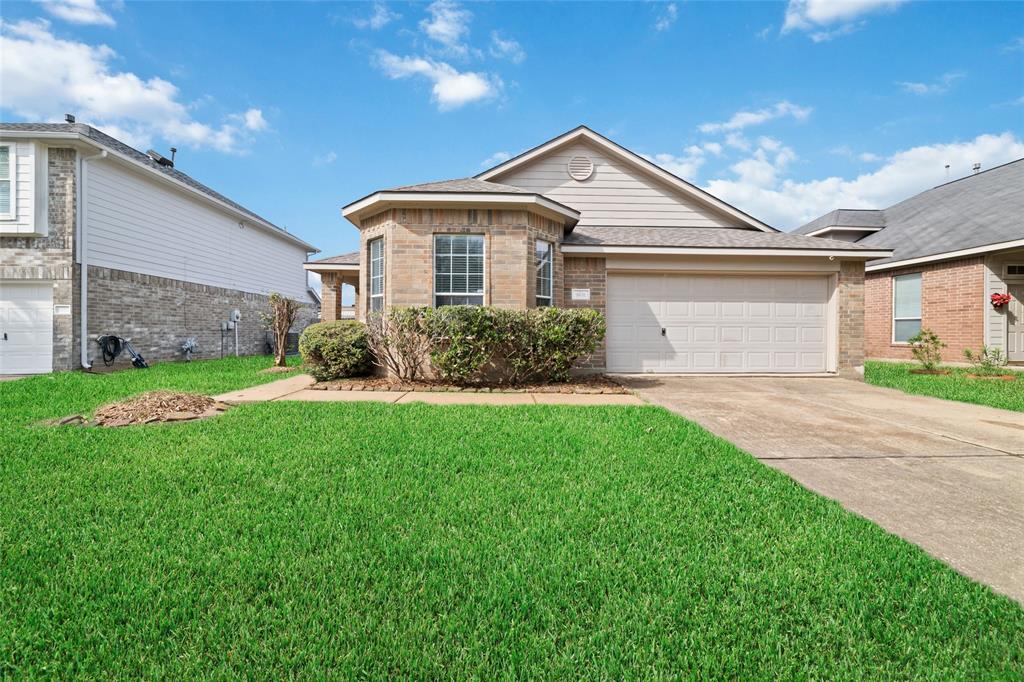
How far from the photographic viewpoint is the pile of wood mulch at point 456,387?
741 cm

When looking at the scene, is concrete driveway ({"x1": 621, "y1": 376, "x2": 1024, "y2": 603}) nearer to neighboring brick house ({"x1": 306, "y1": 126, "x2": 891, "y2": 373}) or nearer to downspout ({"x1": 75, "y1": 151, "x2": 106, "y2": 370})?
neighboring brick house ({"x1": 306, "y1": 126, "x2": 891, "y2": 373})

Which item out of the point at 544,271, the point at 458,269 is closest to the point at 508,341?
the point at 458,269

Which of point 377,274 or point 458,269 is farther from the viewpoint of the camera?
point 377,274

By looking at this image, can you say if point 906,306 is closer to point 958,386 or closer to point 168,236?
point 958,386

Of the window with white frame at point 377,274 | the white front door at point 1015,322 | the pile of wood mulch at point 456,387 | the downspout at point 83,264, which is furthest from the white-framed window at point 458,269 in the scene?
the white front door at point 1015,322

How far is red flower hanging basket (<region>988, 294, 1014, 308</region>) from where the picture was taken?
37.3ft

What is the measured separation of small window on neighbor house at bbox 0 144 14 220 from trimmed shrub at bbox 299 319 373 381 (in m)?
7.96

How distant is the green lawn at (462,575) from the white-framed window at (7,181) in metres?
9.96

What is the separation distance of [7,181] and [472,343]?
11.5 meters

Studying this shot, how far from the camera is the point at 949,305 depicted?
12.5 m

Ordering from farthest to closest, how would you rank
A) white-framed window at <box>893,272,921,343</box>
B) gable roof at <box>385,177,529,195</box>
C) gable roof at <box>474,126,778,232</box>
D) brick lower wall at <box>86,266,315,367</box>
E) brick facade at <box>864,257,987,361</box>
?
white-framed window at <box>893,272,921,343</box> < brick facade at <box>864,257,987,361</box> < gable roof at <box>474,126,778,232</box> < brick lower wall at <box>86,266,315,367</box> < gable roof at <box>385,177,529,195</box>

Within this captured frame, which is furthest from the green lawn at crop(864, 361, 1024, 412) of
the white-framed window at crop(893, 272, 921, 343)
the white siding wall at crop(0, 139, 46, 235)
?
the white siding wall at crop(0, 139, 46, 235)

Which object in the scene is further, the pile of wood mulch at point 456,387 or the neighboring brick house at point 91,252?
the neighboring brick house at point 91,252

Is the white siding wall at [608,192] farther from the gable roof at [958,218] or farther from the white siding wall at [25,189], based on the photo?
the white siding wall at [25,189]
